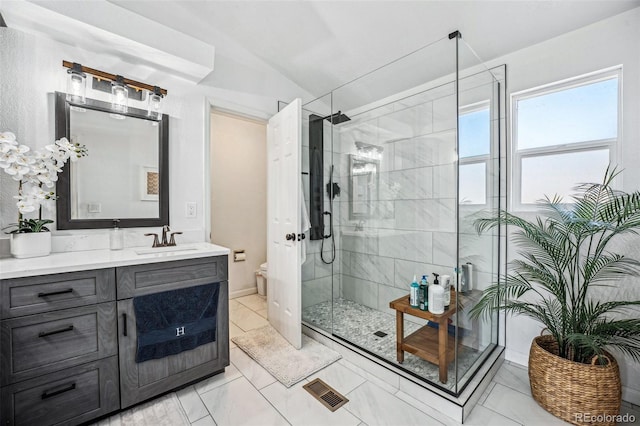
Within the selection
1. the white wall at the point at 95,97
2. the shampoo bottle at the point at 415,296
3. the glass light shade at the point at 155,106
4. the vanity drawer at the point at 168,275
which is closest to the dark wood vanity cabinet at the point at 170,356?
the vanity drawer at the point at 168,275

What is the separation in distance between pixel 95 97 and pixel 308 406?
2.60m

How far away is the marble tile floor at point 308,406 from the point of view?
163cm

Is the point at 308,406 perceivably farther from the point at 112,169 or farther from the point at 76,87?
the point at 76,87

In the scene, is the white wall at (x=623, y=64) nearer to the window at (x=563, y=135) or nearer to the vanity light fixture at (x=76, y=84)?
the window at (x=563, y=135)

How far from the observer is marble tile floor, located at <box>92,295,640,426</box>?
163 centimetres

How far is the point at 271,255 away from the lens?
2873 mm

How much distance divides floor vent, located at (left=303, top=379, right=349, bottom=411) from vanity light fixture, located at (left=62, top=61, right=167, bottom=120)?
238 cm

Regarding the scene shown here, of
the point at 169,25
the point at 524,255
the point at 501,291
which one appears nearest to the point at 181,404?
the point at 501,291

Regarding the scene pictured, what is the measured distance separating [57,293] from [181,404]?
3.27ft

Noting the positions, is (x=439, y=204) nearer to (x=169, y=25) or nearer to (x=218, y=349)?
(x=218, y=349)

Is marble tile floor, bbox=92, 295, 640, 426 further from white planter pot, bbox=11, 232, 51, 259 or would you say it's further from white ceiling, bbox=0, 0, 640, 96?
white ceiling, bbox=0, 0, 640, 96

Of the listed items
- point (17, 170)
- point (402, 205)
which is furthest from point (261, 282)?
point (17, 170)

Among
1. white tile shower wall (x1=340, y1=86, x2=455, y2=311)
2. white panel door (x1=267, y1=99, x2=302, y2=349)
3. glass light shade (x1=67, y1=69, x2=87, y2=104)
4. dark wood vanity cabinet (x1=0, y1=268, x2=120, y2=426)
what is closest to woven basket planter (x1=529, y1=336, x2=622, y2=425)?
white tile shower wall (x1=340, y1=86, x2=455, y2=311)

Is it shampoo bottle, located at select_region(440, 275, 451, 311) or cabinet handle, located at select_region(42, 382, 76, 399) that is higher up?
shampoo bottle, located at select_region(440, 275, 451, 311)
